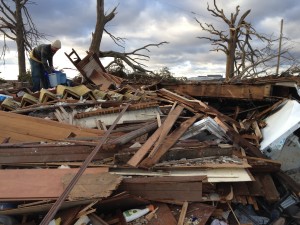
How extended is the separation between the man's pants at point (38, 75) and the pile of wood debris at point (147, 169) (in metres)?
3.03

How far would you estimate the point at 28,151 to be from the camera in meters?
3.98

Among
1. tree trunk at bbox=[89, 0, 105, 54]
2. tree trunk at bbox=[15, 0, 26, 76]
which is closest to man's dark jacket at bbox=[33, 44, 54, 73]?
tree trunk at bbox=[89, 0, 105, 54]

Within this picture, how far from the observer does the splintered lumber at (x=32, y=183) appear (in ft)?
10.2

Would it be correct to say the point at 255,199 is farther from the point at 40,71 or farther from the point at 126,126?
the point at 40,71

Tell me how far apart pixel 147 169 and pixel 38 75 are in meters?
5.80

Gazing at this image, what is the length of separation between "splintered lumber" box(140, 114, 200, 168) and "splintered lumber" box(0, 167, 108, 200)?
0.48m

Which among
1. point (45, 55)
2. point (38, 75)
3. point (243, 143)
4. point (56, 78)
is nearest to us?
point (243, 143)

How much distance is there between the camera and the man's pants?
8.41m

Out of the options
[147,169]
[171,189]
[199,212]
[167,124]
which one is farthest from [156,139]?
[199,212]

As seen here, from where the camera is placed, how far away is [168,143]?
164 inches

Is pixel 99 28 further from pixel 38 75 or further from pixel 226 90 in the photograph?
pixel 226 90

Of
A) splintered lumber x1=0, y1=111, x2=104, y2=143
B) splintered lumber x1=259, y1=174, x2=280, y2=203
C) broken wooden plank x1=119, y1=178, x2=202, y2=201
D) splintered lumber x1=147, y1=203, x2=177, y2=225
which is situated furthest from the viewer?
splintered lumber x1=0, y1=111, x2=104, y2=143

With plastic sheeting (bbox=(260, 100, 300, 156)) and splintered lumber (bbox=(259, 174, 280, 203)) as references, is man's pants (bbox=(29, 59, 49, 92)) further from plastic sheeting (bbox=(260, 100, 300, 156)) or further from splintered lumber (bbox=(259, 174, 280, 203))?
splintered lumber (bbox=(259, 174, 280, 203))

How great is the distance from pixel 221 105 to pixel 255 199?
3.45m
